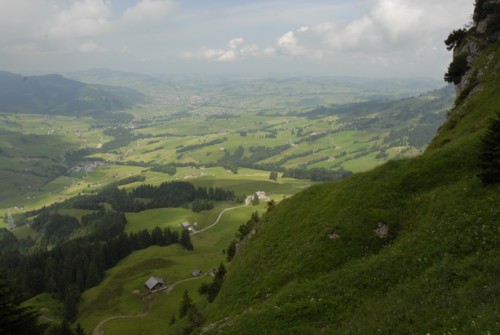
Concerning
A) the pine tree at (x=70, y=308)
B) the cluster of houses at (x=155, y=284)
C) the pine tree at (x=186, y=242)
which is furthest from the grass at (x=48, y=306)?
the pine tree at (x=186, y=242)

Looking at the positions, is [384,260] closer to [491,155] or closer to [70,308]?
[491,155]

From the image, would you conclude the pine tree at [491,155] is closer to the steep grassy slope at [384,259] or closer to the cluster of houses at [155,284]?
the steep grassy slope at [384,259]

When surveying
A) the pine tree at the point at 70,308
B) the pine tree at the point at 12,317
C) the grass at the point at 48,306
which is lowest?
the grass at the point at 48,306

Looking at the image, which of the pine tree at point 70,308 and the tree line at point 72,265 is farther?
the tree line at point 72,265

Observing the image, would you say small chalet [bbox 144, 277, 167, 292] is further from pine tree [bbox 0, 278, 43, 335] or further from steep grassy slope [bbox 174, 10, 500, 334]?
pine tree [bbox 0, 278, 43, 335]

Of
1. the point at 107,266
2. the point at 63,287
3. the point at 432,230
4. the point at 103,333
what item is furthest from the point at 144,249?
the point at 432,230

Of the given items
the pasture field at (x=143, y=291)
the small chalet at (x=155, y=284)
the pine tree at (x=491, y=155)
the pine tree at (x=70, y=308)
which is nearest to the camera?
the pine tree at (x=491, y=155)

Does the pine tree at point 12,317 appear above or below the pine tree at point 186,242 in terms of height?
above

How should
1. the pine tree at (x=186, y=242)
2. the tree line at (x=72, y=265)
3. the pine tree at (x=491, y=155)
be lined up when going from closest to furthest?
the pine tree at (x=491, y=155), the tree line at (x=72, y=265), the pine tree at (x=186, y=242)
